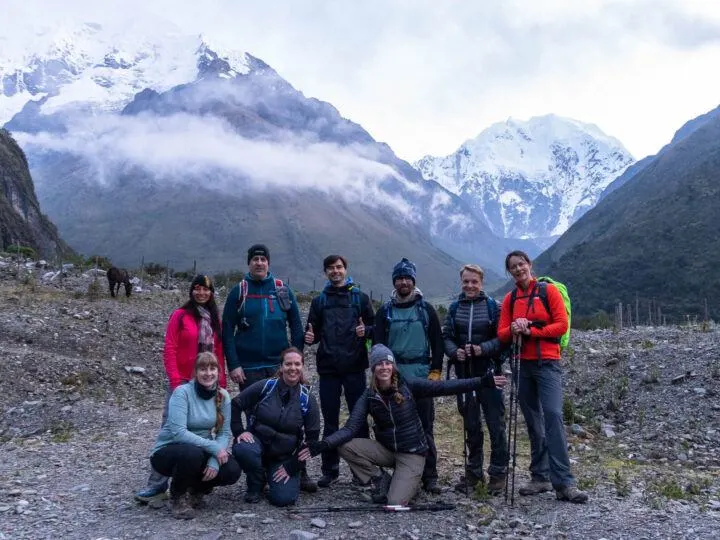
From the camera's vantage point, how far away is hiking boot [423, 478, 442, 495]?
6762 millimetres

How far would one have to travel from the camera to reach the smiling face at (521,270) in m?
6.66

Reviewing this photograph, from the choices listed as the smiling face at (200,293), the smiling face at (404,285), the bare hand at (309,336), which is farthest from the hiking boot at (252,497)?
the smiling face at (404,285)

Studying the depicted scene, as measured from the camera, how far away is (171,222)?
554ft

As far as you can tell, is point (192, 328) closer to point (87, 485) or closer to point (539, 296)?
point (87, 485)

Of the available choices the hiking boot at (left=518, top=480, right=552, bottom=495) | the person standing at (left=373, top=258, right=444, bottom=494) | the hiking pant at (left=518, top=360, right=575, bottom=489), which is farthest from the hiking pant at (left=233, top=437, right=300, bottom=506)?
the hiking pant at (left=518, top=360, right=575, bottom=489)

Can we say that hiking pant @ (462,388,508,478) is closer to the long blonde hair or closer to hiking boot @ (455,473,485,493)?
hiking boot @ (455,473,485,493)

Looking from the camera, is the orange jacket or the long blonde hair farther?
the orange jacket

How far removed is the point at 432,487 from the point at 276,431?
5.94ft

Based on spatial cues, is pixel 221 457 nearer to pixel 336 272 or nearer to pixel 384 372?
pixel 384 372

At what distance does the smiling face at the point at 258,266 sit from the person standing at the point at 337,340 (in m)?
0.68

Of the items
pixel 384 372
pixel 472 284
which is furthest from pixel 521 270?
pixel 384 372

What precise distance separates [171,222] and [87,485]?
16934cm

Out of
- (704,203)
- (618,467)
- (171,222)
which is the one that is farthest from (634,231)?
(171,222)

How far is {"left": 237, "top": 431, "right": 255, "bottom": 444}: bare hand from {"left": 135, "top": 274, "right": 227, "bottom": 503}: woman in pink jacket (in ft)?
2.07
